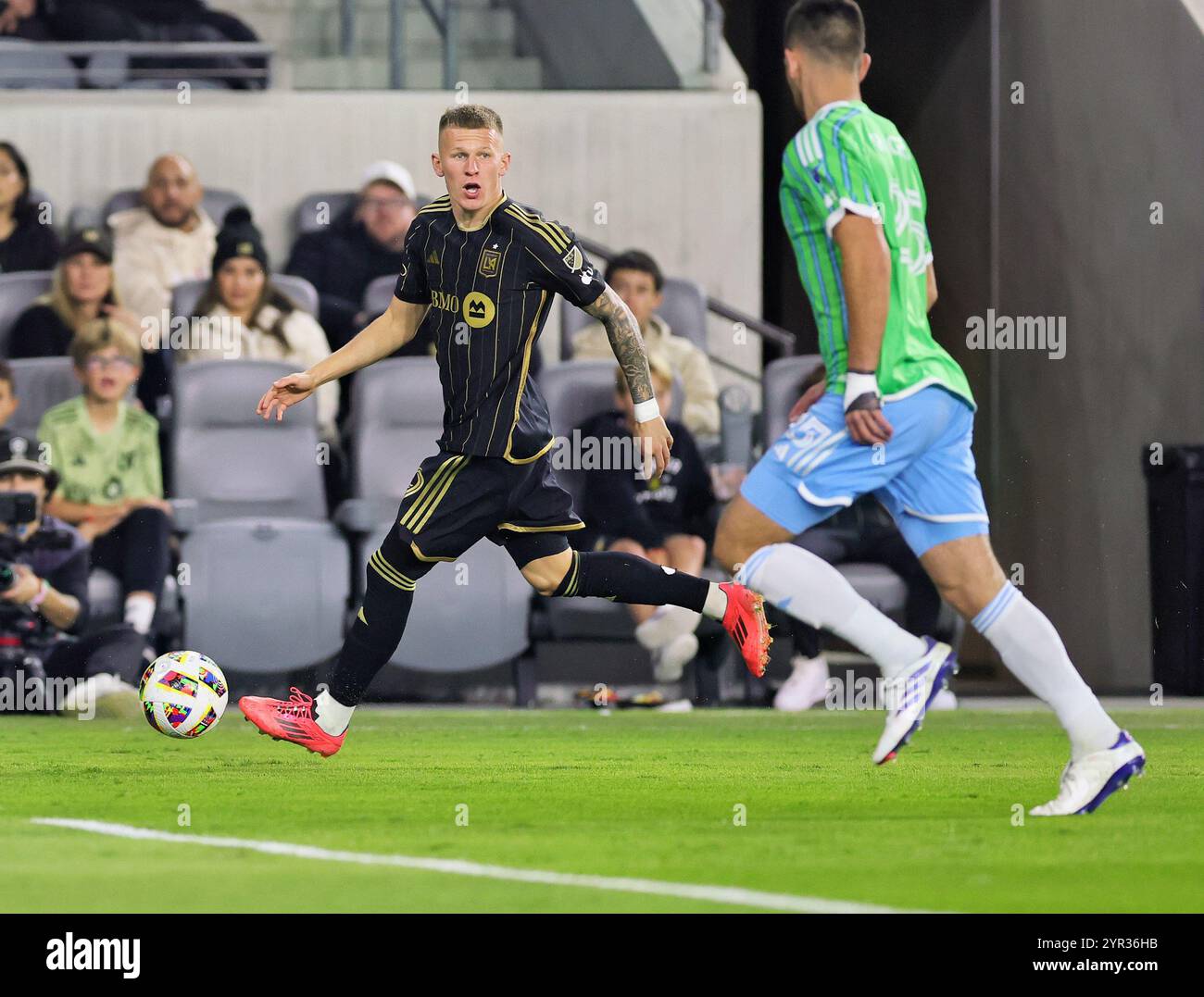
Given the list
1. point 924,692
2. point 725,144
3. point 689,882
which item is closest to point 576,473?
point 725,144

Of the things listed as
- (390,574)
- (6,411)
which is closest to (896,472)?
(390,574)

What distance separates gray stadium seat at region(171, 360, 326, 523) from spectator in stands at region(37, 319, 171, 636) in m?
0.27

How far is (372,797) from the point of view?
579 cm

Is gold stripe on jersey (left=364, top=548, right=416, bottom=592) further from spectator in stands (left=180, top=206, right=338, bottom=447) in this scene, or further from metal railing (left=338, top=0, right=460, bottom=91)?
metal railing (left=338, top=0, right=460, bottom=91)

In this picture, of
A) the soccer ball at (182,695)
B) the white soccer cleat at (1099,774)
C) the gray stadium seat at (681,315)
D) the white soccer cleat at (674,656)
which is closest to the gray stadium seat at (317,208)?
the gray stadium seat at (681,315)

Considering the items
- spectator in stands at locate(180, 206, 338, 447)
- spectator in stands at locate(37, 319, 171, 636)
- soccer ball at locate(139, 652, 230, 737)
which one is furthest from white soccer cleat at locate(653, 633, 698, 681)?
soccer ball at locate(139, 652, 230, 737)

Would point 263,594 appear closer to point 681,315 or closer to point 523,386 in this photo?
point 681,315

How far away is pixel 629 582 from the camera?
6.07 metres

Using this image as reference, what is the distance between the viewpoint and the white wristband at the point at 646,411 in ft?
18.9

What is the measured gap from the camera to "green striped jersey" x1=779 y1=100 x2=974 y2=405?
570cm

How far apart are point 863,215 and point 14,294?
692 cm

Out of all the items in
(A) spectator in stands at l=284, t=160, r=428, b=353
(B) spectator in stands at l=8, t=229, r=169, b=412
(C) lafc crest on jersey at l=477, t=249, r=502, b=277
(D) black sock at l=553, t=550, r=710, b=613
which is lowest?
(D) black sock at l=553, t=550, r=710, b=613

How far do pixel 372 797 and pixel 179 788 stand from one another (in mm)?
696

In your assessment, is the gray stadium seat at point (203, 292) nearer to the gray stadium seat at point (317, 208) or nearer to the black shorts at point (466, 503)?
the gray stadium seat at point (317, 208)
